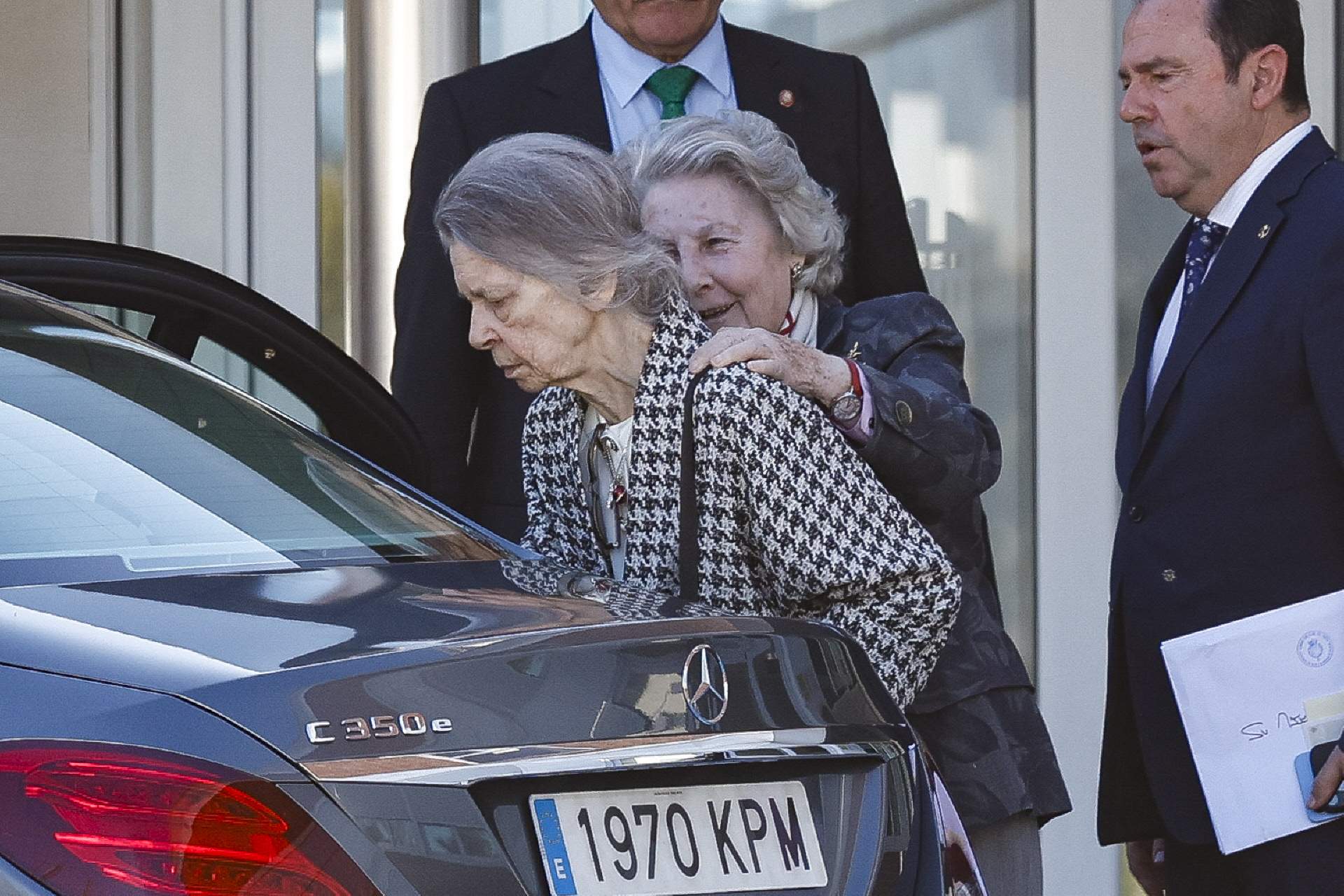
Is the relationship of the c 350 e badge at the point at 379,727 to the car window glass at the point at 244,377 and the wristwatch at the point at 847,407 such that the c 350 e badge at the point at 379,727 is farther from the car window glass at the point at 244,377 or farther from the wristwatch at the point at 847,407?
the car window glass at the point at 244,377

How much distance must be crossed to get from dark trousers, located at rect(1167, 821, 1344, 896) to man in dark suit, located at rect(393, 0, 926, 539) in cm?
108

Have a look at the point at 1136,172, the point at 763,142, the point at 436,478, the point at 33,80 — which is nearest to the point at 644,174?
the point at 763,142

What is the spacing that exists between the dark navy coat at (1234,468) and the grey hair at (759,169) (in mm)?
518

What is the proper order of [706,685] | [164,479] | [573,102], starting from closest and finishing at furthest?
[706,685], [164,479], [573,102]

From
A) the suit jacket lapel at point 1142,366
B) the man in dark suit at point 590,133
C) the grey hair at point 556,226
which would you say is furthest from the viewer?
the man in dark suit at point 590,133

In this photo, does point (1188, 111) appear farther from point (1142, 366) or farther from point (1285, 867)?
point (1285, 867)

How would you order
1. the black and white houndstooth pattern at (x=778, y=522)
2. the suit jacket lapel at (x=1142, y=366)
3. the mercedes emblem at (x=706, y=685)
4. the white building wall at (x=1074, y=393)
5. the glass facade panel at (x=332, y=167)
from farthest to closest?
the glass facade panel at (x=332, y=167), the white building wall at (x=1074, y=393), the suit jacket lapel at (x=1142, y=366), the black and white houndstooth pattern at (x=778, y=522), the mercedes emblem at (x=706, y=685)

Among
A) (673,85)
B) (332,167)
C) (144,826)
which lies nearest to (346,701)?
(144,826)

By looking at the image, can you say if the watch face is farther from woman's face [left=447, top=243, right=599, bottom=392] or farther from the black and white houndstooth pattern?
woman's face [left=447, top=243, right=599, bottom=392]

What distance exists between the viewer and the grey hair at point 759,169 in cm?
282

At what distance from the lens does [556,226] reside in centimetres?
252

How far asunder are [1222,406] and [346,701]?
1562 millimetres

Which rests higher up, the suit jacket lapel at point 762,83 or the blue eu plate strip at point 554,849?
the suit jacket lapel at point 762,83

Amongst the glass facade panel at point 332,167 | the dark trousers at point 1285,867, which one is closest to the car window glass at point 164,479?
the dark trousers at point 1285,867
